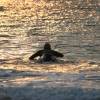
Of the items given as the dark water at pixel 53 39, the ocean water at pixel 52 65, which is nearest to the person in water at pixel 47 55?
the ocean water at pixel 52 65

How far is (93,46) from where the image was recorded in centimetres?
3516

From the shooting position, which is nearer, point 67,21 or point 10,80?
point 10,80

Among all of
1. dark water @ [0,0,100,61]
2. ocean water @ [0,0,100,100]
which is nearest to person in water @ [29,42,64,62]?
ocean water @ [0,0,100,100]

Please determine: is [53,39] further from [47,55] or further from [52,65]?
[52,65]

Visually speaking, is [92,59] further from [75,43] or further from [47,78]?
[47,78]

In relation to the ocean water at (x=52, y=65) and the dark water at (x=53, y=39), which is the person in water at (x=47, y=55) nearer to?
the ocean water at (x=52, y=65)

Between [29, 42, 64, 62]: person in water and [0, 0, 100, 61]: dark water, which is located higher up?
[29, 42, 64, 62]: person in water

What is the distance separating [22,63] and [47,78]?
859 centimetres

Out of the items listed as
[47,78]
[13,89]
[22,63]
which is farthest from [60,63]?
[13,89]

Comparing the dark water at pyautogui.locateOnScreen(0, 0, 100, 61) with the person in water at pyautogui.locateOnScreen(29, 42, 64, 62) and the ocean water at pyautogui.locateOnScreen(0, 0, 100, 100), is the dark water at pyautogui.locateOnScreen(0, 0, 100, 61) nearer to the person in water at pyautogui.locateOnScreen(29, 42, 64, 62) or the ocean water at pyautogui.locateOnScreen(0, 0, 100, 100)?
the ocean water at pyautogui.locateOnScreen(0, 0, 100, 100)

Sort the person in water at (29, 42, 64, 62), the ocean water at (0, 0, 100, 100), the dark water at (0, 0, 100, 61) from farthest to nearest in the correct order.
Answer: the dark water at (0, 0, 100, 61) → the person in water at (29, 42, 64, 62) → the ocean water at (0, 0, 100, 100)

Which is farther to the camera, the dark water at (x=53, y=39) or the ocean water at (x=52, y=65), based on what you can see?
the dark water at (x=53, y=39)

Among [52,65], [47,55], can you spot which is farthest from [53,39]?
[52,65]

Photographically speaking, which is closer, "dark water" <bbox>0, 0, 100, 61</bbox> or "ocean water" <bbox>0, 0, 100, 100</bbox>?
"ocean water" <bbox>0, 0, 100, 100</bbox>
